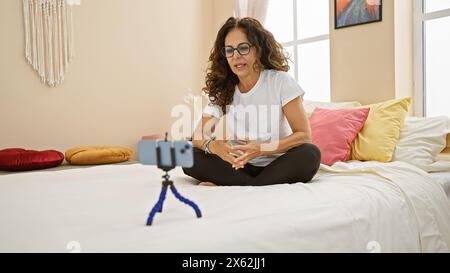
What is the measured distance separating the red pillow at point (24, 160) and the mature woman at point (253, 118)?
1297 mm

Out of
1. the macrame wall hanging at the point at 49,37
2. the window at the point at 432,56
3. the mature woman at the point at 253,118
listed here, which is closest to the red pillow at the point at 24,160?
the macrame wall hanging at the point at 49,37

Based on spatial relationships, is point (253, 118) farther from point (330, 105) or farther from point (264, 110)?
point (330, 105)

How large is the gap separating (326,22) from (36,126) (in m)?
2.41

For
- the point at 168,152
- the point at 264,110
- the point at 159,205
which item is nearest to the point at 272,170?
the point at 264,110

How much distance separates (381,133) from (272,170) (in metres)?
0.91

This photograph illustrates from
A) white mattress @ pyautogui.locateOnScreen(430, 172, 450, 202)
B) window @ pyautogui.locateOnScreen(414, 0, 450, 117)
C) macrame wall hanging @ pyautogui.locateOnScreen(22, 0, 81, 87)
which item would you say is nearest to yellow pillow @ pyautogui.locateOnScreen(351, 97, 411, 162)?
white mattress @ pyautogui.locateOnScreen(430, 172, 450, 202)

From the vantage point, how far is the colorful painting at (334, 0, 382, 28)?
2.59 meters

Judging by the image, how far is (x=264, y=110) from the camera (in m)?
1.57

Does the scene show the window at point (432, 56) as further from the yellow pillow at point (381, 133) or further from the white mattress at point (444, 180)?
the white mattress at point (444, 180)

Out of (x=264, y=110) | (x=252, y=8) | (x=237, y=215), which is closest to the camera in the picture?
(x=237, y=215)

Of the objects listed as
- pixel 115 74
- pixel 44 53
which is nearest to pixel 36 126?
pixel 44 53

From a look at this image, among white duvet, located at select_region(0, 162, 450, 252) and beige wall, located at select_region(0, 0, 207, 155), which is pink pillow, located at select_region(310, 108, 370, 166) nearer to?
white duvet, located at select_region(0, 162, 450, 252)

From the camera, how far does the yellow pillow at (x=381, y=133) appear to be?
2010mm
